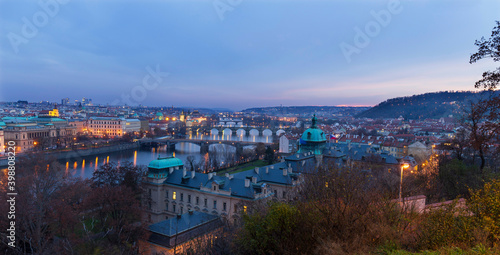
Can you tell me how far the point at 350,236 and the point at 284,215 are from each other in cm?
138

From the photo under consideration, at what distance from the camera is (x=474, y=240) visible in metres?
4.99

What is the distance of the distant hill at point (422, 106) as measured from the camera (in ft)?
391

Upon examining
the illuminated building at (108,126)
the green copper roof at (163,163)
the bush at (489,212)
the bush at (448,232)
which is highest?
the bush at (489,212)

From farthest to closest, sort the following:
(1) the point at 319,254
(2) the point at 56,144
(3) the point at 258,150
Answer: (2) the point at 56,144
(3) the point at 258,150
(1) the point at 319,254

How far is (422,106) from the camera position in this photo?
5187 inches

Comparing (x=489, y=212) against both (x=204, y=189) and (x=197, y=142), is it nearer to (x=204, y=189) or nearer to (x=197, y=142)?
(x=204, y=189)

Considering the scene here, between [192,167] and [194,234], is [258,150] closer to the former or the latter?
[192,167]

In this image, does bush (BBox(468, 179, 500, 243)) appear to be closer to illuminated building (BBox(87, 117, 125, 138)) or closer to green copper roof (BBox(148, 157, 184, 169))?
green copper roof (BBox(148, 157, 184, 169))

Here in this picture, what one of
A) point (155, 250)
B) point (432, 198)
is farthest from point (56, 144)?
point (432, 198)

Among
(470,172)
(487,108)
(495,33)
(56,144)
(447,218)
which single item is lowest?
(56,144)

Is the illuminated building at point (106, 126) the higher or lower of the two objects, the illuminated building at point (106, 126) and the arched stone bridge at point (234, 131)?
the higher

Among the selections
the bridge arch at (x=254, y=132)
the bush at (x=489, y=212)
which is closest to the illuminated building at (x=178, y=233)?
the bush at (x=489, y=212)

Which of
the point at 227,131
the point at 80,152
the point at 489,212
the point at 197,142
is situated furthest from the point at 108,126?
the point at 489,212

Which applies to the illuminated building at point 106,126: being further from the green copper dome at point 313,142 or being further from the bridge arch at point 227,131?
the green copper dome at point 313,142
